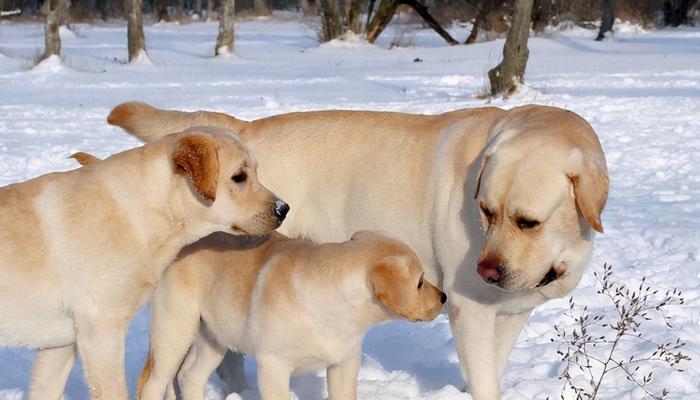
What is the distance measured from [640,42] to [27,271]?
2955 centimetres

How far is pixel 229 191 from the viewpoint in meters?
4.60

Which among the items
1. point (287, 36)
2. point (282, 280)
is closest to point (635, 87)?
point (282, 280)

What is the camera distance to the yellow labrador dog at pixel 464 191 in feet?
13.8

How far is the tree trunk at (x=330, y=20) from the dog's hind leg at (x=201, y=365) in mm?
27164


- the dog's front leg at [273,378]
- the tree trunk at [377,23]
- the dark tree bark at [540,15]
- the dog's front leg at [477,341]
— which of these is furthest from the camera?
the dark tree bark at [540,15]

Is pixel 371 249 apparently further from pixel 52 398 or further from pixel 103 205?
pixel 52 398

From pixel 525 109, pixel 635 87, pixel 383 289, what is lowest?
pixel 635 87

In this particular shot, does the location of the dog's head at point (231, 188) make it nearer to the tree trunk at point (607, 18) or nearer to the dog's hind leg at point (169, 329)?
the dog's hind leg at point (169, 329)

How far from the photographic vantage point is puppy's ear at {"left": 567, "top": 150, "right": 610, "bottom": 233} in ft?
13.3

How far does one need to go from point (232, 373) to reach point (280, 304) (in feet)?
4.21

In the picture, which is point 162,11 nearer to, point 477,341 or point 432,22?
point 432,22

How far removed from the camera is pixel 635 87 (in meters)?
17.8

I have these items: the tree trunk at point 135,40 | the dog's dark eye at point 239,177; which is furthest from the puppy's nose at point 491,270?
the tree trunk at point 135,40

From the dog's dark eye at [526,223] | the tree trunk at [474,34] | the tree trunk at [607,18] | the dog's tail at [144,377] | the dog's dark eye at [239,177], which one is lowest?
the tree trunk at [474,34]
